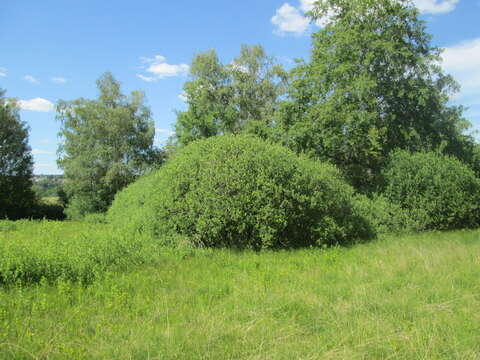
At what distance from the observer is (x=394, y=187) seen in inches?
565

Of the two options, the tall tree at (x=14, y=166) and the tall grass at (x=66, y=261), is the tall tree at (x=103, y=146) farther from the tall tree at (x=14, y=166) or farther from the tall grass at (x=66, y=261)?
the tall grass at (x=66, y=261)

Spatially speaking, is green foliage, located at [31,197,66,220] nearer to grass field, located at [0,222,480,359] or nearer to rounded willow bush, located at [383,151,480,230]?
grass field, located at [0,222,480,359]

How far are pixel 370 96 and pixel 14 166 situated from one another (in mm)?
29063

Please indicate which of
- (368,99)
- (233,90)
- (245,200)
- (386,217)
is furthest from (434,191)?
(233,90)

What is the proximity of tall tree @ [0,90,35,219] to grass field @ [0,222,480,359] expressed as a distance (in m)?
26.8

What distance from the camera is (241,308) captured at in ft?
16.3

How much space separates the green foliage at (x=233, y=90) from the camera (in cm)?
3133

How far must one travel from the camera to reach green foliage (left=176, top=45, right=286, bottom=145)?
103ft

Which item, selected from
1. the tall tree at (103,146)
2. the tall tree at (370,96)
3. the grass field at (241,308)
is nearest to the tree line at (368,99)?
the tall tree at (370,96)

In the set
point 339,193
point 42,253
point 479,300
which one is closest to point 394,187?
point 339,193

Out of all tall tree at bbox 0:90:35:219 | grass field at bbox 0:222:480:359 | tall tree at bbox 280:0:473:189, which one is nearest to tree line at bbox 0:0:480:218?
tall tree at bbox 280:0:473:189

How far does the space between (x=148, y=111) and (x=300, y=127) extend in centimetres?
1930

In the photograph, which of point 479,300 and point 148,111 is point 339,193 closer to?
point 479,300

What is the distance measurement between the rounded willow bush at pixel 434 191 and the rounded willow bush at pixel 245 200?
4.03 meters
